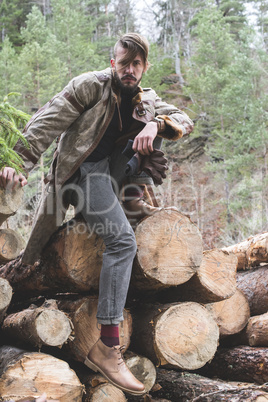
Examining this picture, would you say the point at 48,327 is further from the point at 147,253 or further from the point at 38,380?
the point at 147,253

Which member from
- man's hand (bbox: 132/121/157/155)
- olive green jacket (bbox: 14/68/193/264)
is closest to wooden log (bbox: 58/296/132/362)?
olive green jacket (bbox: 14/68/193/264)

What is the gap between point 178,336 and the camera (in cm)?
271

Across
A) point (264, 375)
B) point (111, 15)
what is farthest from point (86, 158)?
point (111, 15)

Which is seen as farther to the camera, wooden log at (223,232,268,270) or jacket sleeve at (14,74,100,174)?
wooden log at (223,232,268,270)

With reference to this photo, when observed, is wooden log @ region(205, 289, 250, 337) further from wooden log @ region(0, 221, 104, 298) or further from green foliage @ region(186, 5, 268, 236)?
green foliage @ region(186, 5, 268, 236)

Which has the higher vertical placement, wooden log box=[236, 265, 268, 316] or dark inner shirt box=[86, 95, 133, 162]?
dark inner shirt box=[86, 95, 133, 162]

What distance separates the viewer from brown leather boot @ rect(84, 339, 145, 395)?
2311mm

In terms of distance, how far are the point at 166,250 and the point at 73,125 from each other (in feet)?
3.52

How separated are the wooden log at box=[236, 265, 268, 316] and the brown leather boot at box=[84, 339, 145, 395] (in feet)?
5.25

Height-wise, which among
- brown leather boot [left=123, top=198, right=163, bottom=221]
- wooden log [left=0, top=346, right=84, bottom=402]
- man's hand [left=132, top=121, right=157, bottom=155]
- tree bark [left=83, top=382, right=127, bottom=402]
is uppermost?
man's hand [left=132, top=121, right=157, bottom=155]

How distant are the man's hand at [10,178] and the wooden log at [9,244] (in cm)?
50

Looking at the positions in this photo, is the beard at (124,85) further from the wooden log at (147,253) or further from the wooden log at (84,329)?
the wooden log at (84,329)

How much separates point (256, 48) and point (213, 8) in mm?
5270

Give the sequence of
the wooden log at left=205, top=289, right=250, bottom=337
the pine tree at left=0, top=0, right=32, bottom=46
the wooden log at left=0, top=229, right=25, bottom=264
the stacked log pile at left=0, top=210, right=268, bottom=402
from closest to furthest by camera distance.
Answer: the stacked log pile at left=0, top=210, right=268, bottom=402 → the wooden log at left=0, top=229, right=25, bottom=264 → the wooden log at left=205, top=289, right=250, bottom=337 → the pine tree at left=0, top=0, right=32, bottom=46
